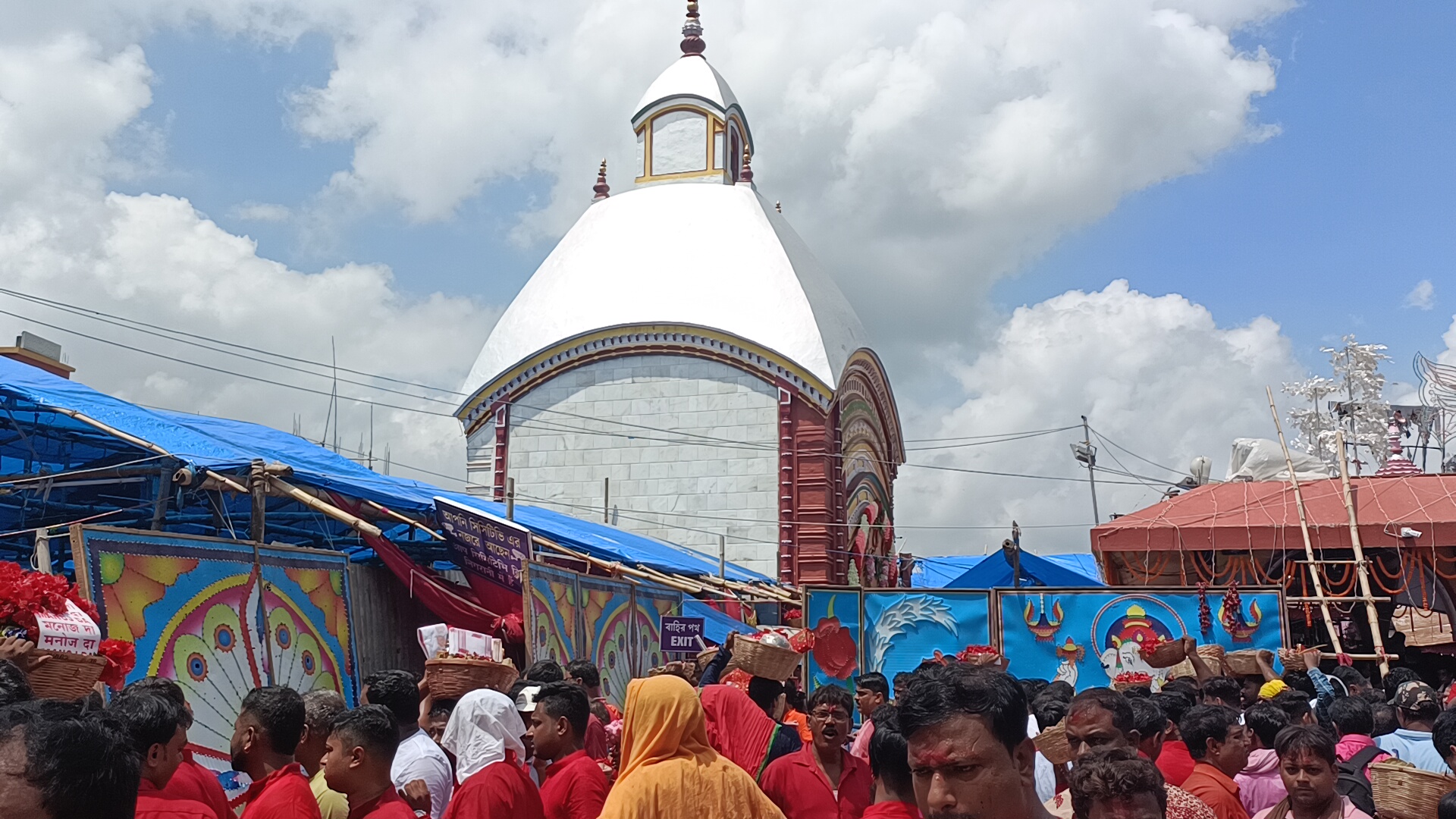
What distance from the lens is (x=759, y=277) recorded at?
907 inches

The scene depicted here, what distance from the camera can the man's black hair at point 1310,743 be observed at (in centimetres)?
393

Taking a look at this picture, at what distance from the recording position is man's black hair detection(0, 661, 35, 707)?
3.46 m

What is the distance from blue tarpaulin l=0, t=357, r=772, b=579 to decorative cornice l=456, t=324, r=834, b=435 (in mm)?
8442

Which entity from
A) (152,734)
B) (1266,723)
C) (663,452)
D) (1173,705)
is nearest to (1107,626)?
(1173,705)

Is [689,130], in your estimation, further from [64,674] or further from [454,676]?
[64,674]

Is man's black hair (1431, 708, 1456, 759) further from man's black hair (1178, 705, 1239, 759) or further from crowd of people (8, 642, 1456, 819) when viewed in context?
man's black hair (1178, 705, 1239, 759)

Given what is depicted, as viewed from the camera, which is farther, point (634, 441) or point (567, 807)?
point (634, 441)

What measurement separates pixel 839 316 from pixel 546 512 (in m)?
9.06

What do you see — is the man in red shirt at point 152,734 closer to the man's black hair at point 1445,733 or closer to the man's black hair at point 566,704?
the man's black hair at point 566,704

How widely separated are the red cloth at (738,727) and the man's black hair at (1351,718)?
2.92 metres

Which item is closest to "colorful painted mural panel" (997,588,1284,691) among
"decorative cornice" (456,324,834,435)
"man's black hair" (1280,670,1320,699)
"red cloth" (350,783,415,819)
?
"man's black hair" (1280,670,1320,699)

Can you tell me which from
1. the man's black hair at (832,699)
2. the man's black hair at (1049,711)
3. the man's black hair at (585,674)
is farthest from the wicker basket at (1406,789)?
the man's black hair at (585,674)

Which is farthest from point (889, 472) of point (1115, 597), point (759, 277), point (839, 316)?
point (1115, 597)

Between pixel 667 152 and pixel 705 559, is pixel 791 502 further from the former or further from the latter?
pixel 667 152
